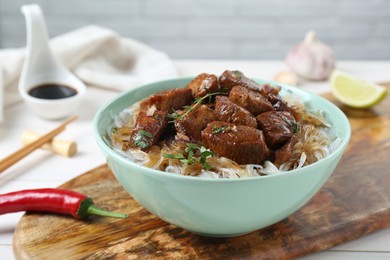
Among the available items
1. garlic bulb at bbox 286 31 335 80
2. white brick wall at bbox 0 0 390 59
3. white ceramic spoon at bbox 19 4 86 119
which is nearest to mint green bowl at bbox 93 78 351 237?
white ceramic spoon at bbox 19 4 86 119

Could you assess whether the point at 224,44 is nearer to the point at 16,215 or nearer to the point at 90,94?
the point at 90,94

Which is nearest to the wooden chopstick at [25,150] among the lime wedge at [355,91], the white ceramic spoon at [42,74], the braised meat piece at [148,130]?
the white ceramic spoon at [42,74]

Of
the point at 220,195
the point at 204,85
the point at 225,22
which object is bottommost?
the point at 225,22

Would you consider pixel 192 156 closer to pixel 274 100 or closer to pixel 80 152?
pixel 274 100

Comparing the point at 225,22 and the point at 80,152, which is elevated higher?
the point at 80,152

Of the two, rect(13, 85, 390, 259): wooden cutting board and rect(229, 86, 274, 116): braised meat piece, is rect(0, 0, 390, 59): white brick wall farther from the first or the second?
rect(229, 86, 274, 116): braised meat piece

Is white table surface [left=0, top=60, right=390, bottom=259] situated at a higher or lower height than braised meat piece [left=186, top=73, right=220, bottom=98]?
lower

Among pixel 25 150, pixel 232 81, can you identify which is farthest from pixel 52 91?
pixel 232 81

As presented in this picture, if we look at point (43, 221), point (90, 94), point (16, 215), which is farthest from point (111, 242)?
point (90, 94)
